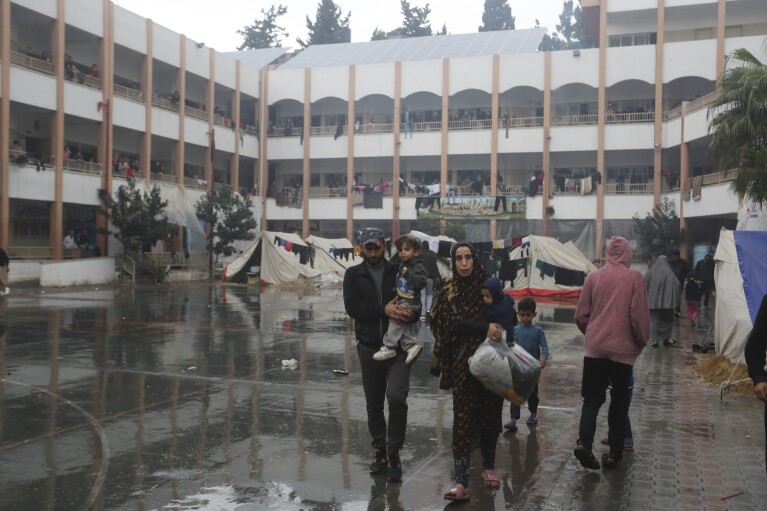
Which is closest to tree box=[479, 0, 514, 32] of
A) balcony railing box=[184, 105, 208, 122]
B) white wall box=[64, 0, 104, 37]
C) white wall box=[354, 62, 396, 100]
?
white wall box=[354, 62, 396, 100]

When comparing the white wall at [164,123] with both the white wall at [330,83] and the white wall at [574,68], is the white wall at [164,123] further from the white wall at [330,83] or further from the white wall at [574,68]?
the white wall at [574,68]

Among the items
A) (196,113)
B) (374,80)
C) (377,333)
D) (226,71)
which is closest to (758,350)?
(377,333)

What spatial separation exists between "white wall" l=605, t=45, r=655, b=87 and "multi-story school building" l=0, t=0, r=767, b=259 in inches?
2.9

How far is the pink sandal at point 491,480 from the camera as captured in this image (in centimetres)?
504

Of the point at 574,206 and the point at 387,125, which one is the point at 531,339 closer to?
the point at 574,206

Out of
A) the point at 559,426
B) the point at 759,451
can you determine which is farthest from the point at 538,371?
the point at 759,451

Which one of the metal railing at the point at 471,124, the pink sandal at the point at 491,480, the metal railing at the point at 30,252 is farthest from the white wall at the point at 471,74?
the pink sandal at the point at 491,480

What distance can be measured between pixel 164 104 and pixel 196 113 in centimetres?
274

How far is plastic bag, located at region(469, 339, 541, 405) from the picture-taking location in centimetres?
482

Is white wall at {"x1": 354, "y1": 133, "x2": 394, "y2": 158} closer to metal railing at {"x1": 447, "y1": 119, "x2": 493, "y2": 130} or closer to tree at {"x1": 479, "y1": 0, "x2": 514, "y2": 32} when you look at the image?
metal railing at {"x1": 447, "y1": 119, "x2": 493, "y2": 130}

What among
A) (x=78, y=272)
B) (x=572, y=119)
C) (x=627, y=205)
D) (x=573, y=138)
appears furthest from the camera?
(x=572, y=119)

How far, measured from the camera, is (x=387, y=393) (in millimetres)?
5363

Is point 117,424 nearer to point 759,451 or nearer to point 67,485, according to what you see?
point 67,485

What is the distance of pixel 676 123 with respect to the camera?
3512 cm
